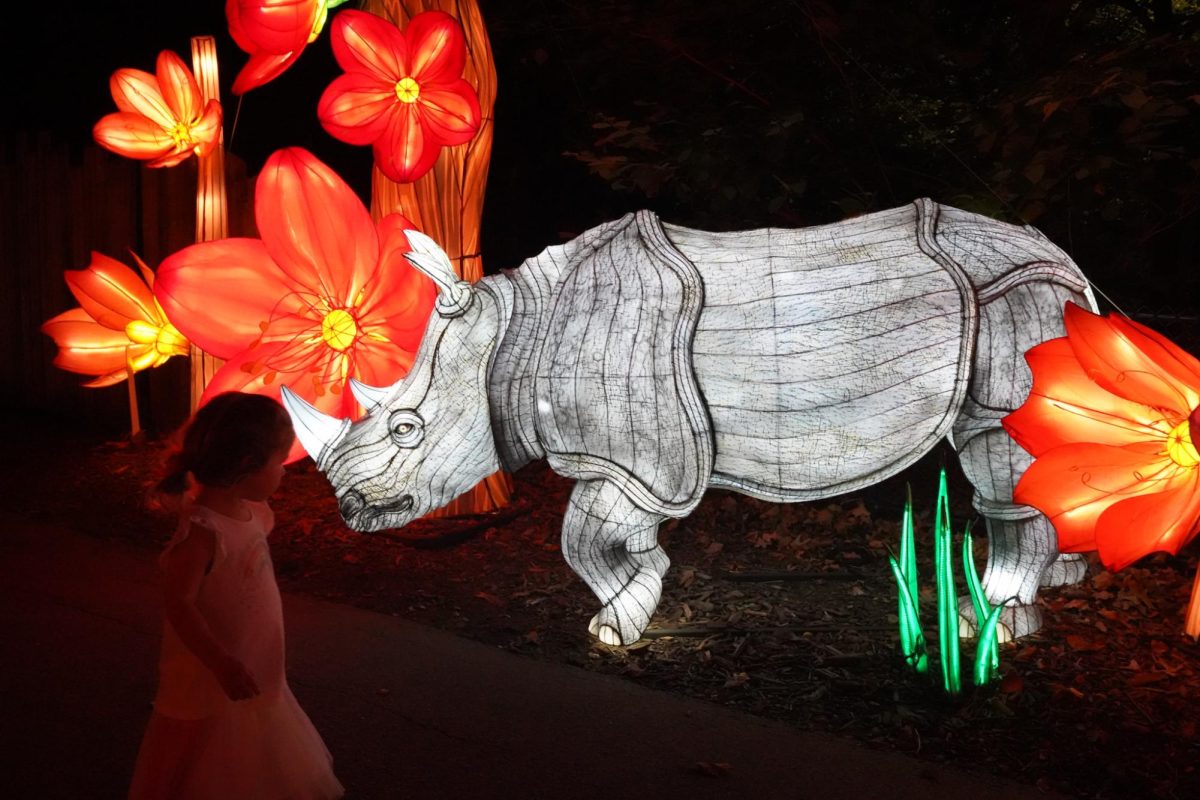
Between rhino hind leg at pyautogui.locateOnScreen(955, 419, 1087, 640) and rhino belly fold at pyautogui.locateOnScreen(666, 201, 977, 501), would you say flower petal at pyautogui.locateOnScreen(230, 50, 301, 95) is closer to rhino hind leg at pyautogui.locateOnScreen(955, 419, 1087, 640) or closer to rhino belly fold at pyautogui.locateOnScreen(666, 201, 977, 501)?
rhino belly fold at pyautogui.locateOnScreen(666, 201, 977, 501)

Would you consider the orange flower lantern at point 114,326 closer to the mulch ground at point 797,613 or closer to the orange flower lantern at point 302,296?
the mulch ground at point 797,613

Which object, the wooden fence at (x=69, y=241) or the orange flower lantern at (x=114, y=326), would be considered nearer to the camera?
the orange flower lantern at (x=114, y=326)

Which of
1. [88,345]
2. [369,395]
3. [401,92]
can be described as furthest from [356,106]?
[88,345]

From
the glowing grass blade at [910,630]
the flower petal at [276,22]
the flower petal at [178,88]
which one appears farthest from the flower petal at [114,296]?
the glowing grass blade at [910,630]

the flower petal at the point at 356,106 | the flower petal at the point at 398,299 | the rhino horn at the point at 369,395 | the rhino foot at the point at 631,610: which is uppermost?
the flower petal at the point at 356,106

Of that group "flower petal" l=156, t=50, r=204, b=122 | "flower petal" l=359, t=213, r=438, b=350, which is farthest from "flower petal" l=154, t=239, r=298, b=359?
"flower petal" l=156, t=50, r=204, b=122

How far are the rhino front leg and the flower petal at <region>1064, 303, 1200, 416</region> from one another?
1.68m

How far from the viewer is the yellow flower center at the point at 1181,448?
11.4 ft

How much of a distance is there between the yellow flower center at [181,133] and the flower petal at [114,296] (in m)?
0.77

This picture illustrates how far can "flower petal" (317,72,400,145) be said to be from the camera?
17.2 feet

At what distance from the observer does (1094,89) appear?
16.9 ft

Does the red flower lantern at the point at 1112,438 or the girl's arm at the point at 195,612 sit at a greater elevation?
the red flower lantern at the point at 1112,438

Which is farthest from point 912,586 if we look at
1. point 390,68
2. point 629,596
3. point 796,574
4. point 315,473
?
point 315,473

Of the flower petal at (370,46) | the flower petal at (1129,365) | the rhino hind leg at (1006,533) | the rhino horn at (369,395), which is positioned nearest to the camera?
the flower petal at (1129,365)
